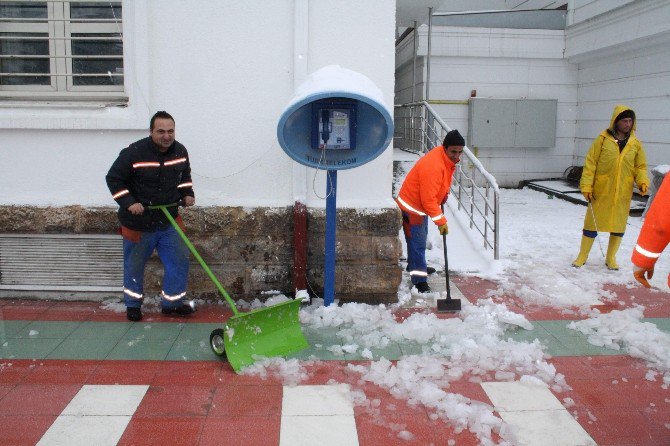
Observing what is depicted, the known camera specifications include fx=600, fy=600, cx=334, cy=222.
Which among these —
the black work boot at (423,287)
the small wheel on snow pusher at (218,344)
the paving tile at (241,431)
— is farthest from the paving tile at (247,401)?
the black work boot at (423,287)

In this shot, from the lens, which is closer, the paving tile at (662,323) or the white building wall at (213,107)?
the paving tile at (662,323)

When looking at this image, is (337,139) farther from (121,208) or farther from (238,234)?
(121,208)

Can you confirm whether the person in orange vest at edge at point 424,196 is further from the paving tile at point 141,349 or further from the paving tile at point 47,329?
the paving tile at point 47,329

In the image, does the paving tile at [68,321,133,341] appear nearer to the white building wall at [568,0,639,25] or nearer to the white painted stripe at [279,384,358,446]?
the white painted stripe at [279,384,358,446]

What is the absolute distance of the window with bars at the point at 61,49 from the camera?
555 cm

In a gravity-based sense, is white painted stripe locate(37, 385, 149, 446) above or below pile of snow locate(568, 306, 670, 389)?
below

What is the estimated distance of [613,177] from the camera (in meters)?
6.67

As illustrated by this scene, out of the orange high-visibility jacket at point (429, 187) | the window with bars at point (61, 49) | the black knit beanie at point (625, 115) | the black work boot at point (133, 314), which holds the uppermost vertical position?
the window with bars at point (61, 49)

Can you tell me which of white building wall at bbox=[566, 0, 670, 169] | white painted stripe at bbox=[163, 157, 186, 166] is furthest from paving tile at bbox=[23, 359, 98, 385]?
white building wall at bbox=[566, 0, 670, 169]

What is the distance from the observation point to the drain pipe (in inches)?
203

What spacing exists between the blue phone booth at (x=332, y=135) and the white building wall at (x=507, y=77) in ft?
24.2

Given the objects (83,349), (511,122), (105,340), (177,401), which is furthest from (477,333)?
(511,122)

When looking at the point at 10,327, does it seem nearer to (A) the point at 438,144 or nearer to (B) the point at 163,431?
(B) the point at 163,431

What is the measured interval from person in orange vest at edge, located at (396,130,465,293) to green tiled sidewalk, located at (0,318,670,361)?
4.13ft
